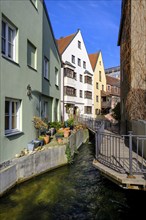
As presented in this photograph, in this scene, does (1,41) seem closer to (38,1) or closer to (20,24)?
(20,24)

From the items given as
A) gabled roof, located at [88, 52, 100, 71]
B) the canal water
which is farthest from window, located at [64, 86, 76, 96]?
the canal water

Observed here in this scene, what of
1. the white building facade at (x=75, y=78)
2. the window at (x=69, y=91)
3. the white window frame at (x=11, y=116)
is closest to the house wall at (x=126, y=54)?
the white window frame at (x=11, y=116)

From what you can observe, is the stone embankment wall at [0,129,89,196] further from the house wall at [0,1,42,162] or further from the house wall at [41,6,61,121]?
the house wall at [41,6,61,121]

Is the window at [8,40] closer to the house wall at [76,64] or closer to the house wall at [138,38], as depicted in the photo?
the house wall at [138,38]

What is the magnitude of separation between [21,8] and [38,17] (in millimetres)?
2608

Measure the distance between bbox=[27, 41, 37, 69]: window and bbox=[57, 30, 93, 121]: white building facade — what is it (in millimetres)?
14537

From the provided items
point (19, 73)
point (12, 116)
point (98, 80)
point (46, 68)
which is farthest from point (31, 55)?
point (98, 80)

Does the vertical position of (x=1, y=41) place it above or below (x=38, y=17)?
below

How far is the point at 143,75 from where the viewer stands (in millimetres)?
11188

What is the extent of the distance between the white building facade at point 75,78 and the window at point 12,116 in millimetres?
16484

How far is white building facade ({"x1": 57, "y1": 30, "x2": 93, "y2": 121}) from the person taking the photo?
26.6m

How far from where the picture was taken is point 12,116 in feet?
27.7

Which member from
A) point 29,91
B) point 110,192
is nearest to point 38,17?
point 29,91

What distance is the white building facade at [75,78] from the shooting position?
26562 millimetres
